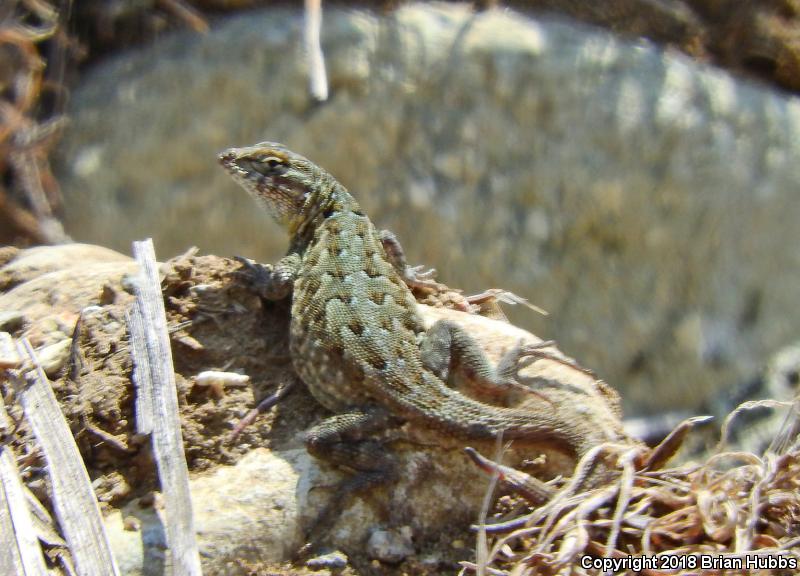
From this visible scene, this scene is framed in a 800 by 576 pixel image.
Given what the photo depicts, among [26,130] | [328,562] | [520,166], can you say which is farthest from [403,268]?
[26,130]

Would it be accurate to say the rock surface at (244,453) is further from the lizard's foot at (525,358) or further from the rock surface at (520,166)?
the rock surface at (520,166)

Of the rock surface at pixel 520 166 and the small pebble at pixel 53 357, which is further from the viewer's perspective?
the rock surface at pixel 520 166

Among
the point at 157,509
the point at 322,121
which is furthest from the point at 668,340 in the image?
the point at 157,509

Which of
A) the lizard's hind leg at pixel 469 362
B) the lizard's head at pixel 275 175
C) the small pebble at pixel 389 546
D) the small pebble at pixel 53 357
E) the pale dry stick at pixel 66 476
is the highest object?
the lizard's head at pixel 275 175

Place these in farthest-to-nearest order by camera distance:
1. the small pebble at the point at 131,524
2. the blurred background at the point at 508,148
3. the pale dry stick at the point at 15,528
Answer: the blurred background at the point at 508,148, the small pebble at the point at 131,524, the pale dry stick at the point at 15,528

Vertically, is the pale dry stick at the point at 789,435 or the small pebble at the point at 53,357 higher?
the pale dry stick at the point at 789,435

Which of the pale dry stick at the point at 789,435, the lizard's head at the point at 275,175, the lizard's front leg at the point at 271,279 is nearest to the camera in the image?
the pale dry stick at the point at 789,435

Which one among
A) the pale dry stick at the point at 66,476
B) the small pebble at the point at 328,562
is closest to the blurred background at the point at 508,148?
the pale dry stick at the point at 66,476
